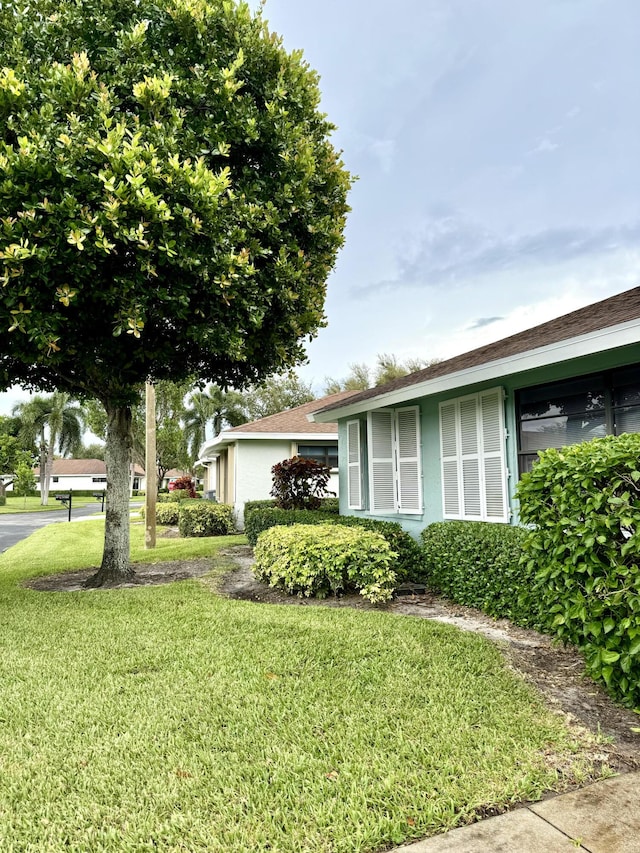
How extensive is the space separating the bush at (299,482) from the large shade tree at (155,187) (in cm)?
515

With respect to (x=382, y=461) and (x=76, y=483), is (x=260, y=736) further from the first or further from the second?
(x=76, y=483)

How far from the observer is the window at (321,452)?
16.8 meters

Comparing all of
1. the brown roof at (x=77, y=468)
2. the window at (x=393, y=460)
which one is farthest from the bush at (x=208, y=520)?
the brown roof at (x=77, y=468)

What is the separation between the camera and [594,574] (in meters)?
3.58

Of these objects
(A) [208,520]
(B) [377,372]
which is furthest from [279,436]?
(B) [377,372]

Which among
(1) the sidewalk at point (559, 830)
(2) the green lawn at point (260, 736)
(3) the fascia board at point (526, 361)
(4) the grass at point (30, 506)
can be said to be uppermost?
(3) the fascia board at point (526, 361)

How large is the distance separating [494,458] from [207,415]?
33628 mm

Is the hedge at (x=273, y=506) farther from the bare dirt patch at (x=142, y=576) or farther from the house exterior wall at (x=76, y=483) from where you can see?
the house exterior wall at (x=76, y=483)

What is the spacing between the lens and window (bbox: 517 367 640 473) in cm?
563

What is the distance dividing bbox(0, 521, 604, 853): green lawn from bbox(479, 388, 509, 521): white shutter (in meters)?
2.28

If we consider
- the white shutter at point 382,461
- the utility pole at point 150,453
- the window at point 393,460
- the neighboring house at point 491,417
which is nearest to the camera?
the neighboring house at point 491,417

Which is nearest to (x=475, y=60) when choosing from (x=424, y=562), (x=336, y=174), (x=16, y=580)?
(x=336, y=174)

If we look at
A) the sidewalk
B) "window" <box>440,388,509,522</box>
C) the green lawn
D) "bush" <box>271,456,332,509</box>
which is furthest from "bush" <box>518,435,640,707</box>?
"bush" <box>271,456,332,509</box>

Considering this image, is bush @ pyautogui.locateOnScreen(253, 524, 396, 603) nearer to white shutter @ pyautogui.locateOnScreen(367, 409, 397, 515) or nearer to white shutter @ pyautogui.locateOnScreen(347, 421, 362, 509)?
white shutter @ pyautogui.locateOnScreen(367, 409, 397, 515)
